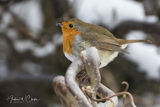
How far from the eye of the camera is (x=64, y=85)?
2.61ft

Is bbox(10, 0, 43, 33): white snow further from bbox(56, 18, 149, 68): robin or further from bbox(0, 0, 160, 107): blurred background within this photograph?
bbox(56, 18, 149, 68): robin

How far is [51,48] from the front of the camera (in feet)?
11.6

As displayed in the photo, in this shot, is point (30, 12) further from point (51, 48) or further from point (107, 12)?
point (107, 12)

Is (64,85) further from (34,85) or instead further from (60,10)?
(34,85)

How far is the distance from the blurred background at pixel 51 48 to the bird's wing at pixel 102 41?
116 cm

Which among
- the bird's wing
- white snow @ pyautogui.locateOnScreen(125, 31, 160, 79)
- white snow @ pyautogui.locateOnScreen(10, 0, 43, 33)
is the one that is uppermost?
white snow @ pyautogui.locateOnScreen(10, 0, 43, 33)

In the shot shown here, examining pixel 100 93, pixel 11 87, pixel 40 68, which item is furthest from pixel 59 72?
pixel 100 93

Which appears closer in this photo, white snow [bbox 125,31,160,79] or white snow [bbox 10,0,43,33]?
white snow [bbox 125,31,160,79]

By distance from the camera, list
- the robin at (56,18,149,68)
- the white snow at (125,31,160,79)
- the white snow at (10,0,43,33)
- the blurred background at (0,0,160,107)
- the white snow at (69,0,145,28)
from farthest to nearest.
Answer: the white snow at (10,0,43,33) → the white snow at (125,31,160,79) → the blurred background at (0,0,160,107) → the white snow at (69,0,145,28) → the robin at (56,18,149,68)

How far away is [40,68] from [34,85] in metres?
0.29

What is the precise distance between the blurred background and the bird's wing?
1.16 m

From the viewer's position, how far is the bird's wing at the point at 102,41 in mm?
1613

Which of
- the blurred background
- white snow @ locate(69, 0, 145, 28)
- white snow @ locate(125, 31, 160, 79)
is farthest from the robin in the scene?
white snow @ locate(125, 31, 160, 79)

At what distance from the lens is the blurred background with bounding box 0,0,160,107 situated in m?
3.13
